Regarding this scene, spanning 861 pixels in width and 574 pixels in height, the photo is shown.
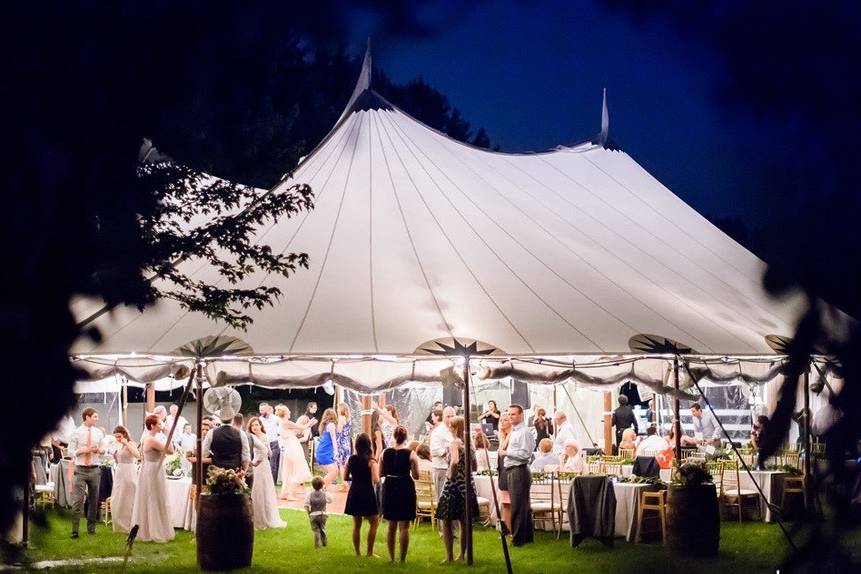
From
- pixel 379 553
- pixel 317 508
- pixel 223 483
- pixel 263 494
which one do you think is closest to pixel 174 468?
pixel 263 494

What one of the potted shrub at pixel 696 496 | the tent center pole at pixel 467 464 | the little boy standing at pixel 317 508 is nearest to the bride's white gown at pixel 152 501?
the little boy standing at pixel 317 508

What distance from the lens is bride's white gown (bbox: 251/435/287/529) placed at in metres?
12.2

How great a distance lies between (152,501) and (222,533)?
2.61m

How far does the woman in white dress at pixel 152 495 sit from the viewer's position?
1123cm

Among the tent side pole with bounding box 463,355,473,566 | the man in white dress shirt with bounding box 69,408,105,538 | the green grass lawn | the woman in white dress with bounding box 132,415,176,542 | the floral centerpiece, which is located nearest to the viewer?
the tent side pole with bounding box 463,355,473,566

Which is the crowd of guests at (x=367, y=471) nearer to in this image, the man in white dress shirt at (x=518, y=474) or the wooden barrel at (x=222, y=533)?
the man in white dress shirt at (x=518, y=474)

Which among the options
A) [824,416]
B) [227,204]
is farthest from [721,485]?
[824,416]

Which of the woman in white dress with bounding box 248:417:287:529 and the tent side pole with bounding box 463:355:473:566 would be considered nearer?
the tent side pole with bounding box 463:355:473:566

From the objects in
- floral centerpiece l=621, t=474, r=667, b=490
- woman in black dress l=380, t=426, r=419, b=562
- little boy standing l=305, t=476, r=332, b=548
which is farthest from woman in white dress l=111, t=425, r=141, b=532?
floral centerpiece l=621, t=474, r=667, b=490

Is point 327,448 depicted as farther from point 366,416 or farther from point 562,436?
point 562,436

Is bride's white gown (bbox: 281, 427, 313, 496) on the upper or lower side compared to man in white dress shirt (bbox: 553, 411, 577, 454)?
lower

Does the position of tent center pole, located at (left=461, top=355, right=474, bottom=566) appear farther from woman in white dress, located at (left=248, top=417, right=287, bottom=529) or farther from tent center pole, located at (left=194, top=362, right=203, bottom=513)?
woman in white dress, located at (left=248, top=417, right=287, bottom=529)

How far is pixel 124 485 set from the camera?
1177cm

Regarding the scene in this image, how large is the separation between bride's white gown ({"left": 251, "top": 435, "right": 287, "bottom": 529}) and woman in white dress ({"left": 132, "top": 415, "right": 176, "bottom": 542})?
46.8 inches
